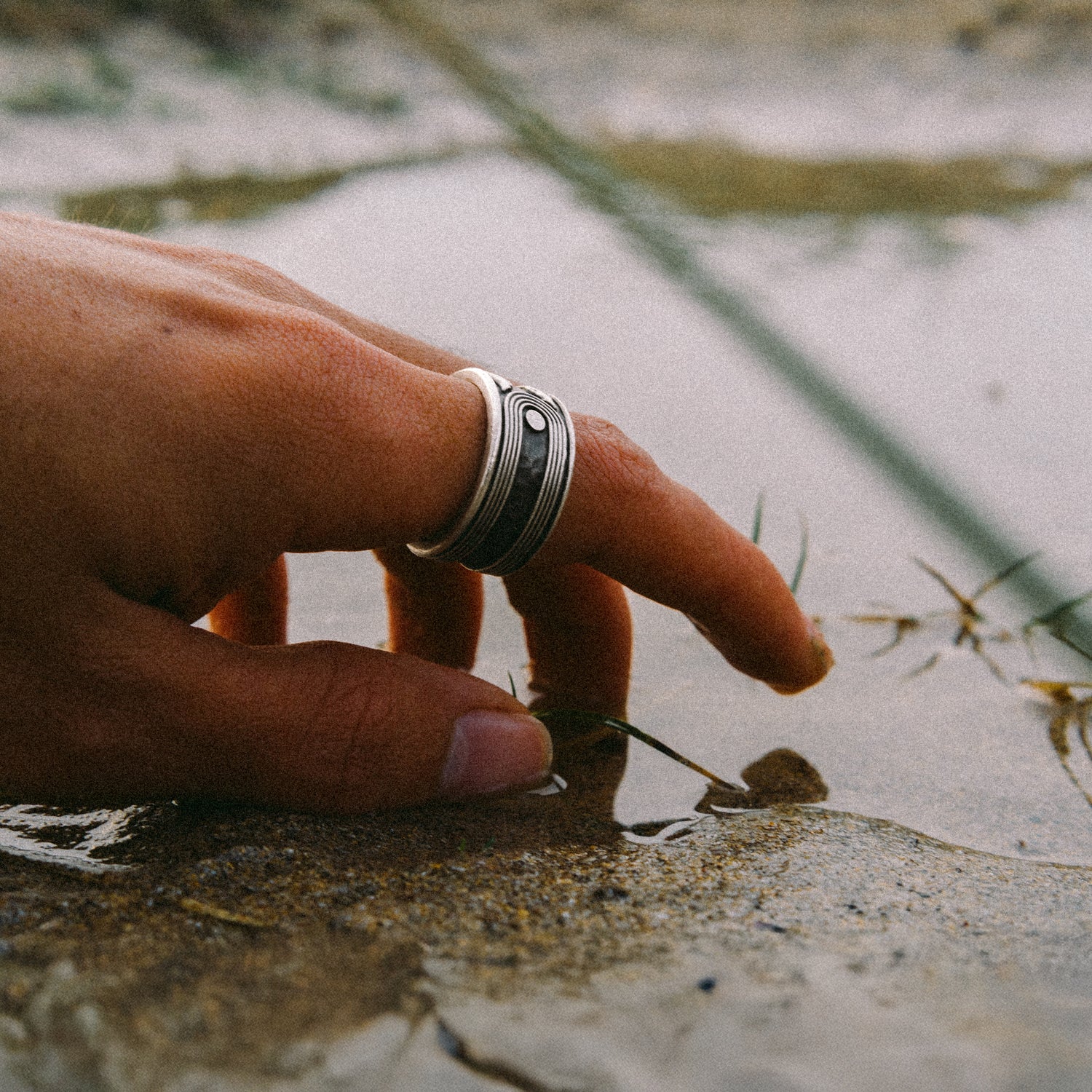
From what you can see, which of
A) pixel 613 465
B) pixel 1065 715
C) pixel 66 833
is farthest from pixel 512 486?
pixel 1065 715

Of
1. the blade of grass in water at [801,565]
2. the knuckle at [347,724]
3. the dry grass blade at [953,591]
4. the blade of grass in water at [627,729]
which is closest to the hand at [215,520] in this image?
the knuckle at [347,724]

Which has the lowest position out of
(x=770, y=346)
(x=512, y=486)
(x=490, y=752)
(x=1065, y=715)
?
(x=490, y=752)

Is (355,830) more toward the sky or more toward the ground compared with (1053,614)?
more toward the ground

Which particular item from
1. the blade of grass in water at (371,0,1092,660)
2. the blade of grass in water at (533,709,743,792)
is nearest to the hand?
the blade of grass in water at (533,709,743,792)

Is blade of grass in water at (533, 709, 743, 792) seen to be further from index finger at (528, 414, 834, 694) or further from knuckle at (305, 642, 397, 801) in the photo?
knuckle at (305, 642, 397, 801)

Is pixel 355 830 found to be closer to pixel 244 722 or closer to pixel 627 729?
pixel 244 722
